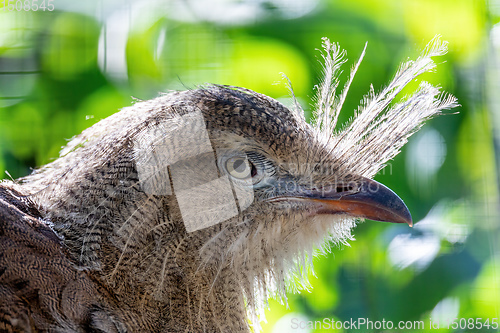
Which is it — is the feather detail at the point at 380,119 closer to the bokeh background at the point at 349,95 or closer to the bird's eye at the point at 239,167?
the bird's eye at the point at 239,167

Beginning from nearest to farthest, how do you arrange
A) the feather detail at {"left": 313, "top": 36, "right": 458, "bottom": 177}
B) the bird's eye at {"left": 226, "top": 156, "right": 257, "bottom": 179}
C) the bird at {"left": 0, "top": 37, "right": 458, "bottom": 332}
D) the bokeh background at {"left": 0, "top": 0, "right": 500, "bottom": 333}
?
the bird at {"left": 0, "top": 37, "right": 458, "bottom": 332}, the bird's eye at {"left": 226, "top": 156, "right": 257, "bottom": 179}, the feather detail at {"left": 313, "top": 36, "right": 458, "bottom": 177}, the bokeh background at {"left": 0, "top": 0, "right": 500, "bottom": 333}

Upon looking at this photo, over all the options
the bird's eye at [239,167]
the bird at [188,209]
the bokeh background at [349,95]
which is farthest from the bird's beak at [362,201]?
the bokeh background at [349,95]

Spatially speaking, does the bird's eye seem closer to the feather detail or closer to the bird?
the bird

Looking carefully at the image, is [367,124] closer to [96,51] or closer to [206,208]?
[206,208]

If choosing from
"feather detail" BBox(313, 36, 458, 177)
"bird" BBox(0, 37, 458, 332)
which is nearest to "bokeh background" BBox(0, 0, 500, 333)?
"feather detail" BBox(313, 36, 458, 177)

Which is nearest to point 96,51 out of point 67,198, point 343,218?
point 67,198
